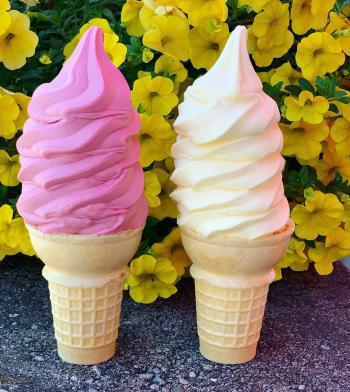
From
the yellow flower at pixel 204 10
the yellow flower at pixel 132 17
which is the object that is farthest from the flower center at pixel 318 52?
the yellow flower at pixel 132 17

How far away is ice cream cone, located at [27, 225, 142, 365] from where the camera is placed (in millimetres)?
1689

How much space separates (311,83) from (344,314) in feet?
2.53

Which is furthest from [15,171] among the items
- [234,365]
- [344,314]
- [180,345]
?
[344,314]

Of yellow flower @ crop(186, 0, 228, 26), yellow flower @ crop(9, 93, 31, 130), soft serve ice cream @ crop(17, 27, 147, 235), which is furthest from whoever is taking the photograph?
yellow flower @ crop(9, 93, 31, 130)

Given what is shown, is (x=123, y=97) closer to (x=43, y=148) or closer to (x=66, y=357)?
(x=43, y=148)

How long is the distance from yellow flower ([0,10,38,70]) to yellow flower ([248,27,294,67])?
69cm

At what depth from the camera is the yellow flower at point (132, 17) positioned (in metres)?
2.10

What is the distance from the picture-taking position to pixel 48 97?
1.64m

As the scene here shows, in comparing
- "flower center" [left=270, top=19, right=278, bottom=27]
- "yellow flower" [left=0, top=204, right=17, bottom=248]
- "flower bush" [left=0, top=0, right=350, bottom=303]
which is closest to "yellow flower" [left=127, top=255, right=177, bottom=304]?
"flower bush" [left=0, top=0, right=350, bottom=303]

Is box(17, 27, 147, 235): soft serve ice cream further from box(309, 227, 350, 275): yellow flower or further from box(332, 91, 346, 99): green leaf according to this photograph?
box(309, 227, 350, 275): yellow flower

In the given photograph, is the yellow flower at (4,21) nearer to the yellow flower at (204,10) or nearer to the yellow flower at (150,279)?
the yellow flower at (204,10)

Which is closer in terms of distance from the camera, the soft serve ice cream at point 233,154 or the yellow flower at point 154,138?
the soft serve ice cream at point 233,154

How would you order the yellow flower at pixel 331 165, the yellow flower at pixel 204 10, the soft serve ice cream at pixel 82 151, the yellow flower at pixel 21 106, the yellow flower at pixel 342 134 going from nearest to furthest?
the soft serve ice cream at pixel 82 151 → the yellow flower at pixel 204 10 → the yellow flower at pixel 21 106 → the yellow flower at pixel 342 134 → the yellow flower at pixel 331 165

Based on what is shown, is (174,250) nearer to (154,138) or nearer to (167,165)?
(167,165)
